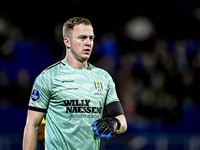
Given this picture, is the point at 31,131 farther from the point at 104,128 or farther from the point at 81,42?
the point at 81,42

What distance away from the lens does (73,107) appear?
126 inches

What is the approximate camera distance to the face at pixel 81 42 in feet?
11.1

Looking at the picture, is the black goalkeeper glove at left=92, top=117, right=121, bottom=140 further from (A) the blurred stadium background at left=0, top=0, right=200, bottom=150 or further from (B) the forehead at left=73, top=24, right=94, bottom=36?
(A) the blurred stadium background at left=0, top=0, right=200, bottom=150

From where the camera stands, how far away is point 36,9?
855 centimetres

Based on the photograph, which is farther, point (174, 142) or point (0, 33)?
point (0, 33)

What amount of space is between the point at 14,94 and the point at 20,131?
3.74ft

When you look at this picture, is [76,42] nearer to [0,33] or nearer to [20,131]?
[20,131]

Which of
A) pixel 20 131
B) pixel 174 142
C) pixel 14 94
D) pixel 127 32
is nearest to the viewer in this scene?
pixel 174 142

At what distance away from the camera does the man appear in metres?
3.16

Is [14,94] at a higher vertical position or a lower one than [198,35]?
lower

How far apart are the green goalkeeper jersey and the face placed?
237mm

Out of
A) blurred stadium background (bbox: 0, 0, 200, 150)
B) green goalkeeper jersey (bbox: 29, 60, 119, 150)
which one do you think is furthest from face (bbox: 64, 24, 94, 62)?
blurred stadium background (bbox: 0, 0, 200, 150)

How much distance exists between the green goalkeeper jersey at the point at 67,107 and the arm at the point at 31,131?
0.07m

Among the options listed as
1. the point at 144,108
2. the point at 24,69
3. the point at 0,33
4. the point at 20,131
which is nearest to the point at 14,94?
the point at 24,69
